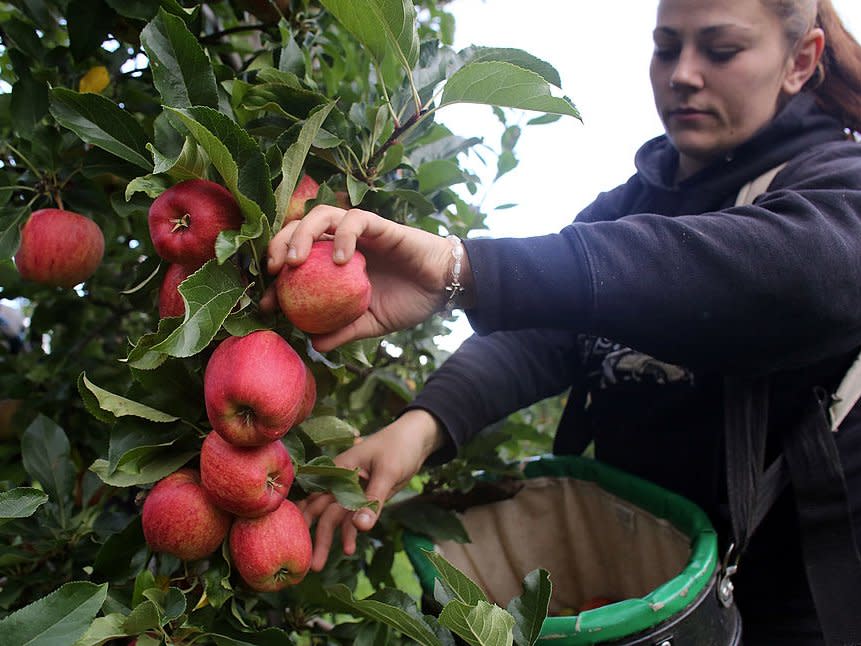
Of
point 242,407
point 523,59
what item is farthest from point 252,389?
point 523,59

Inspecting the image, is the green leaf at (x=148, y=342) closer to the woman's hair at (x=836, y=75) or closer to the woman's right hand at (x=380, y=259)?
the woman's right hand at (x=380, y=259)

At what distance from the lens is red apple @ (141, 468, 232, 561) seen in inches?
30.2

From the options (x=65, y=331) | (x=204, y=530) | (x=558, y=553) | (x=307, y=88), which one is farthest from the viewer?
(x=65, y=331)

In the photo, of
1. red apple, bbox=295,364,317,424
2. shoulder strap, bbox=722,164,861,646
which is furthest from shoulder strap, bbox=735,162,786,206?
red apple, bbox=295,364,317,424

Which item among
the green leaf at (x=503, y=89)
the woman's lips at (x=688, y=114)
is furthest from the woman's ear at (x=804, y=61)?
the green leaf at (x=503, y=89)

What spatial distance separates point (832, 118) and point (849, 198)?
39 centimetres

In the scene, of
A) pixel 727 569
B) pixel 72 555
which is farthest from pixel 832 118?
pixel 72 555

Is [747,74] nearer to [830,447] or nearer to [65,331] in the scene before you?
[830,447]

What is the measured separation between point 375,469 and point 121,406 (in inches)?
17.7

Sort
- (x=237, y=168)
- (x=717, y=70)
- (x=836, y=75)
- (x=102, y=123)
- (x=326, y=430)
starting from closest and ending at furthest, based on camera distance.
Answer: (x=237, y=168) < (x=102, y=123) < (x=326, y=430) < (x=717, y=70) < (x=836, y=75)

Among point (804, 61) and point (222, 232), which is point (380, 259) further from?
point (804, 61)

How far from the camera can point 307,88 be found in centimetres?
92

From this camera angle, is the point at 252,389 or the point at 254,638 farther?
the point at 254,638

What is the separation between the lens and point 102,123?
2.71 feet
